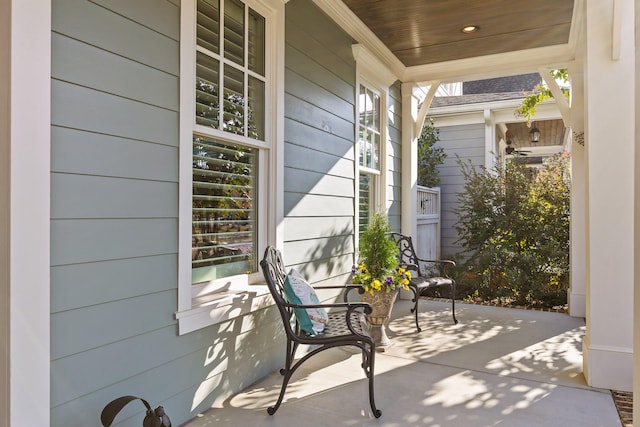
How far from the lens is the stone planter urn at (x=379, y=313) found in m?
3.57

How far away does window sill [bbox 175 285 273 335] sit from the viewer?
2273mm

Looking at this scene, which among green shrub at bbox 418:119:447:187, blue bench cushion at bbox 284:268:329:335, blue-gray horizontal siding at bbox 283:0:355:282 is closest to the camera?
blue bench cushion at bbox 284:268:329:335

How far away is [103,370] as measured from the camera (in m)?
1.86

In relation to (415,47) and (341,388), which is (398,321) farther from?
(415,47)

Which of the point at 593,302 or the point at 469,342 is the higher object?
the point at 593,302

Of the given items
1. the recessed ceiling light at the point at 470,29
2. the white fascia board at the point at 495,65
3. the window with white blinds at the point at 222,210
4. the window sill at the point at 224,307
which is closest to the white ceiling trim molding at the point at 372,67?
the white fascia board at the point at 495,65

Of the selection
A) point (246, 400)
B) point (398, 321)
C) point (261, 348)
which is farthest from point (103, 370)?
point (398, 321)

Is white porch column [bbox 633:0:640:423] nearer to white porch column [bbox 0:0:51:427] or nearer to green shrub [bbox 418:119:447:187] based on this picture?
white porch column [bbox 0:0:51:427]

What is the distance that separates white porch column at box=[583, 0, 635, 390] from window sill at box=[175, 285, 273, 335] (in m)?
2.14

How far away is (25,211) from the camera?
5.08 feet

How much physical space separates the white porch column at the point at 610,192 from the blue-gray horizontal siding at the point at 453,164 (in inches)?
204

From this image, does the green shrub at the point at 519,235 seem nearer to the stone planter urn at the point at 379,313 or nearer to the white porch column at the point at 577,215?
the white porch column at the point at 577,215

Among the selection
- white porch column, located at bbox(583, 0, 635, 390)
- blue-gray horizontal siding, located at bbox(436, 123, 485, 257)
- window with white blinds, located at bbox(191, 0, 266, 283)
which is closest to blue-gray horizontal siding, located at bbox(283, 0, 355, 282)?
window with white blinds, located at bbox(191, 0, 266, 283)

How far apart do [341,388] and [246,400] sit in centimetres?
60
